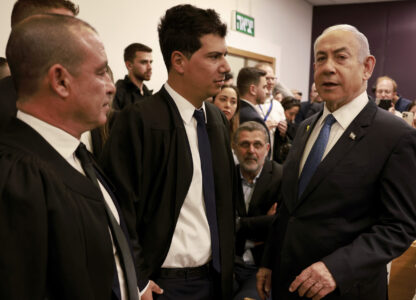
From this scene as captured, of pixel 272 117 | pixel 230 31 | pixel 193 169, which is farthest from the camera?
pixel 230 31

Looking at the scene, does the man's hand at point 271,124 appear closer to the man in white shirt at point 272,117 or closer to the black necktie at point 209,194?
the man in white shirt at point 272,117

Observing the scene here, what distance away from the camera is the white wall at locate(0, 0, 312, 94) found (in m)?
4.04

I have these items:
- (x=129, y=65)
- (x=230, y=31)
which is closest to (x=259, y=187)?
(x=129, y=65)

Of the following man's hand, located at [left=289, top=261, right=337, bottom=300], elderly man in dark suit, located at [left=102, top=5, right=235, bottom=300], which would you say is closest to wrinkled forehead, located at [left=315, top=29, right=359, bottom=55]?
elderly man in dark suit, located at [left=102, top=5, right=235, bottom=300]

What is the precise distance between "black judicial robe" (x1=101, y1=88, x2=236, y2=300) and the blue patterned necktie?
45cm

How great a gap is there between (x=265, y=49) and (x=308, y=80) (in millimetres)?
2554

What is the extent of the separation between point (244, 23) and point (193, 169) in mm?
5407

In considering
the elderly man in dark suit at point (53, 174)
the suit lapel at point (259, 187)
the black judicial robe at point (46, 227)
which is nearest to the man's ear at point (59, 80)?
the elderly man in dark suit at point (53, 174)

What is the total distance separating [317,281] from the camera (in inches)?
51.5

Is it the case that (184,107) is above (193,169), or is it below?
above

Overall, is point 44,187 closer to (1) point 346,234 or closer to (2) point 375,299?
(1) point 346,234

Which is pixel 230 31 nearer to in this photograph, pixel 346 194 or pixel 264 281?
pixel 264 281

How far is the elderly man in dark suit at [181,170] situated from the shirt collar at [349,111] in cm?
49

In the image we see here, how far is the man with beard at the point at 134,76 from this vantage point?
13.0 ft
